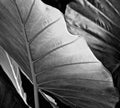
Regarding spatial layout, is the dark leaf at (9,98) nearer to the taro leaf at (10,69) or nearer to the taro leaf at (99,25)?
the taro leaf at (10,69)

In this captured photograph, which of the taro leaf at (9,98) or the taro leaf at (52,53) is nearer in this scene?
the taro leaf at (52,53)

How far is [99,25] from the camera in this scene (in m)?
1.02

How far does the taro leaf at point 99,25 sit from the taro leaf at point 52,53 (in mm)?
219

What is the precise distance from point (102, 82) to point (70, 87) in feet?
0.35

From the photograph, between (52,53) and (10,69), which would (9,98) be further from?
(52,53)

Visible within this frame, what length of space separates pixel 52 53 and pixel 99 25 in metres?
0.32

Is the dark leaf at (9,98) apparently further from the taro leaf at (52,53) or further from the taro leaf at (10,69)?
the taro leaf at (52,53)

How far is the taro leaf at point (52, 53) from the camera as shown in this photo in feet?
2.28

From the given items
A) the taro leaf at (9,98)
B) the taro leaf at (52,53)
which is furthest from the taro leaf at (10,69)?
the taro leaf at (52,53)

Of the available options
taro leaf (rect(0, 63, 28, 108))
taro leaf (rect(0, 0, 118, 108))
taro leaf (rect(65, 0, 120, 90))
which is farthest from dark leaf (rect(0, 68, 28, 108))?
taro leaf (rect(65, 0, 120, 90))

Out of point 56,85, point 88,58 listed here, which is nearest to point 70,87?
point 56,85

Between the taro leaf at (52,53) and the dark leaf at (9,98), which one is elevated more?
the taro leaf at (52,53)

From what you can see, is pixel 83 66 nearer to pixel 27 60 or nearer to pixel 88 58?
pixel 88 58

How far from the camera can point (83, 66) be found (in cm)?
77
